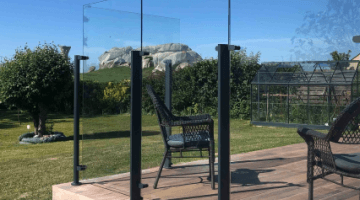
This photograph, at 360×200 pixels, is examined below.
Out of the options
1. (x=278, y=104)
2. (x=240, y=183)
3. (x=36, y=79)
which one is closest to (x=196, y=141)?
(x=240, y=183)

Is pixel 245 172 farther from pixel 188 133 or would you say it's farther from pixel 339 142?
pixel 339 142

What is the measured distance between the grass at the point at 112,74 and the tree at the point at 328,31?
1279 mm

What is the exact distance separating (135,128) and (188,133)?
464mm

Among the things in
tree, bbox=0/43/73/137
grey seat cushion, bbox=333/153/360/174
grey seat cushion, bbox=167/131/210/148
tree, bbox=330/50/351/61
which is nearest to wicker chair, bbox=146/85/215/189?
grey seat cushion, bbox=167/131/210/148

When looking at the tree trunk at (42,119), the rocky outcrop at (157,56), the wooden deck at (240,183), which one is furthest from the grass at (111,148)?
the tree trunk at (42,119)

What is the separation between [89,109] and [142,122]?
0.65 m

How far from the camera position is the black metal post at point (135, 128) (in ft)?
9.57

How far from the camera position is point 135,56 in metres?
2.97

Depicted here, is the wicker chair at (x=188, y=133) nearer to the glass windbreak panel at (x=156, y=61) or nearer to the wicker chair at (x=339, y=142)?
the glass windbreak panel at (x=156, y=61)

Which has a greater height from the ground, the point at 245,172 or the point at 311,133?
the point at 311,133

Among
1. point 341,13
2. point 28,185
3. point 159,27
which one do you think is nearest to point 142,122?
point 159,27

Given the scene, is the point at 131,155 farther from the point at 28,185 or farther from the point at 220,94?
the point at 28,185

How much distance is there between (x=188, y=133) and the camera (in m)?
3.16

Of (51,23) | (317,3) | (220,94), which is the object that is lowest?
(220,94)
